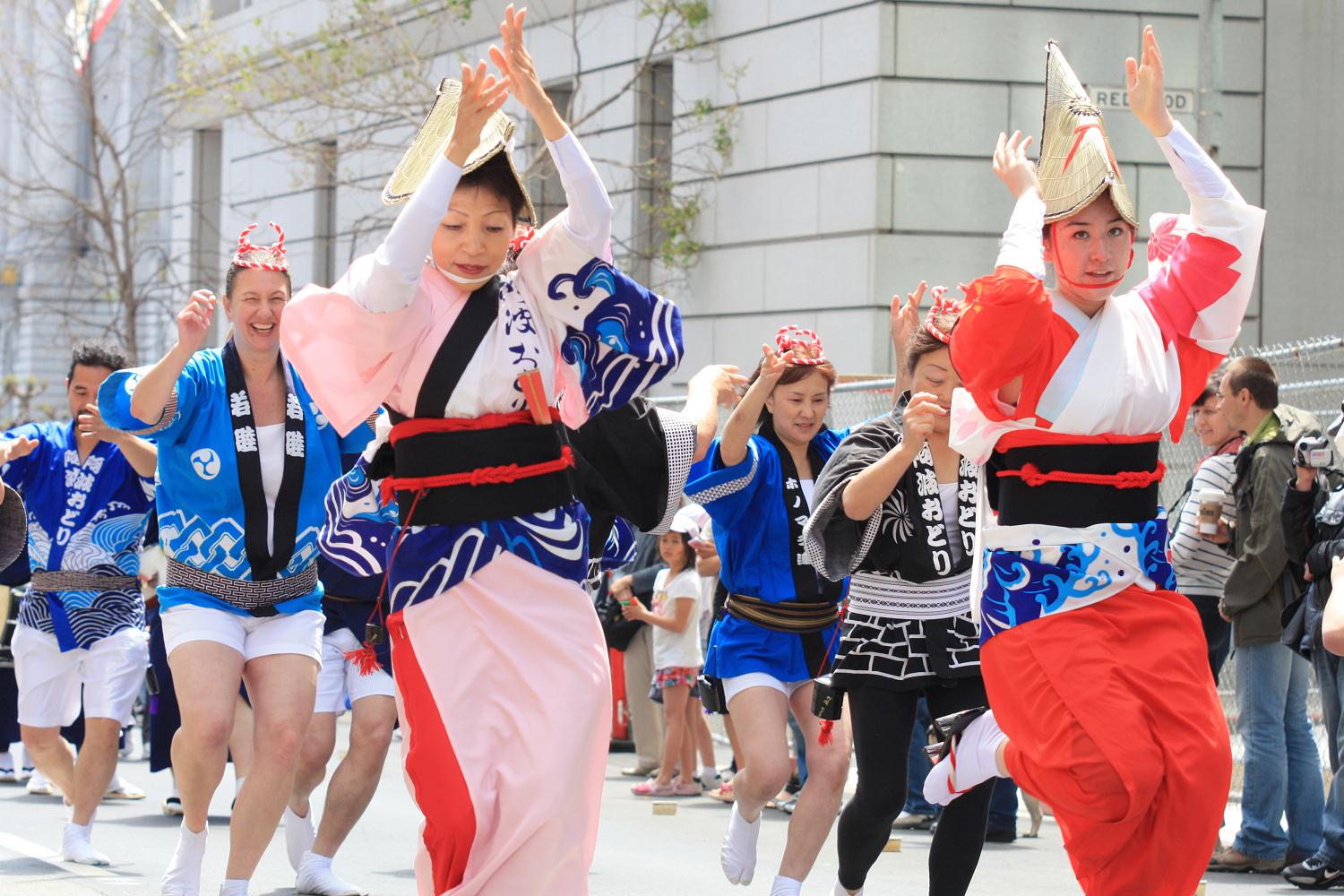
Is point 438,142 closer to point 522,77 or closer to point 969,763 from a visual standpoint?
point 522,77

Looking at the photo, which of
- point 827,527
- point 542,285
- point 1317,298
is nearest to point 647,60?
point 1317,298

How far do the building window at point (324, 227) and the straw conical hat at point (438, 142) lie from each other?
1733cm

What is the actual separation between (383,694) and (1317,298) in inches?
415

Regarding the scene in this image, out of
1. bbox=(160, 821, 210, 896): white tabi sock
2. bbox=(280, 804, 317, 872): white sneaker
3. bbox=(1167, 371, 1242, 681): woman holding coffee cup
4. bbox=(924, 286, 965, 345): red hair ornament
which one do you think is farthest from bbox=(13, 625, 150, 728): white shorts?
bbox=(1167, 371, 1242, 681): woman holding coffee cup

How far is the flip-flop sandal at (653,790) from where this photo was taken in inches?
432

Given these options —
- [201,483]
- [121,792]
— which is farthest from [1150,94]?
[121,792]

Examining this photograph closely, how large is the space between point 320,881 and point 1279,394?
19.0 ft

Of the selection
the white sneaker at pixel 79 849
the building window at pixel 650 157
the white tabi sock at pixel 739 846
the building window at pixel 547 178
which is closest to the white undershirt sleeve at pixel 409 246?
the white tabi sock at pixel 739 846

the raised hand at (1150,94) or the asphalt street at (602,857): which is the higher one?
the raised hand at (1150,94)

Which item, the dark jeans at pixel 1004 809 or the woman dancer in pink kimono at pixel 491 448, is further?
the dark jeans at pixel 1004 809

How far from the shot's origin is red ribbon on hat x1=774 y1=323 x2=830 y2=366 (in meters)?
6.87

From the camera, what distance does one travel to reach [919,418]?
5.67 metres

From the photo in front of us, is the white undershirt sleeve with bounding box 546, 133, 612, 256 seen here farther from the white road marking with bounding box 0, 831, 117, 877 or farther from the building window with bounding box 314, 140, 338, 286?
the building window with bounding box 314, 140, 338, 286

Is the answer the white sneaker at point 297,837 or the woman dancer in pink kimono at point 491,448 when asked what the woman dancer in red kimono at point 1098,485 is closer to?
the woman dancer in pink kimono at point 491,448
